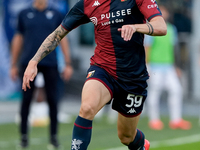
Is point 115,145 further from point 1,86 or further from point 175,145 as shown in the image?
point 1,86

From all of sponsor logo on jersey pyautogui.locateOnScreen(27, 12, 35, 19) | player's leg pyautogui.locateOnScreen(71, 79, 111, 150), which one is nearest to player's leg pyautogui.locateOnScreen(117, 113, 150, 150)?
player's leg pyautogui.locateOnScreen(71, 79, 111, 150)

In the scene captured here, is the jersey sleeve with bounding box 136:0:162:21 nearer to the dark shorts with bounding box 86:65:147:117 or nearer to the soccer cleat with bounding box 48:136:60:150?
the dark shorts with bounding box 86:65:147:117

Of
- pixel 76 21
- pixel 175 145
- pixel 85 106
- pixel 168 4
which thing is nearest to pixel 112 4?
pixel 76 21

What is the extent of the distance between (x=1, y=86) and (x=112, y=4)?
962cm

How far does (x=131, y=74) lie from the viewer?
5648mm

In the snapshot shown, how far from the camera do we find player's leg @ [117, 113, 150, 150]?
582cm

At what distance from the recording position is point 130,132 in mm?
5906

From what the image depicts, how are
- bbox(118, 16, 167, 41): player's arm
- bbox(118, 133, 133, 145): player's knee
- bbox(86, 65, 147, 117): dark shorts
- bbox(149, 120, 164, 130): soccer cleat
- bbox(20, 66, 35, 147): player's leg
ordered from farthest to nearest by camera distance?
1. bbox(149, 120, 164, 130): soccer cleat
2. bbox(20, 66, 35, 147): player's leg
3. bbox(118, 133, 133, 145): player's knee
4. bbox(86, 65, 147, 117): dark shorts
5. bbox(118, 16, 167, 41): player's arm

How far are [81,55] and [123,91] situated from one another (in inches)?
455

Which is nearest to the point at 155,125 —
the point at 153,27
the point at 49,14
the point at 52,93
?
the point at 52,93

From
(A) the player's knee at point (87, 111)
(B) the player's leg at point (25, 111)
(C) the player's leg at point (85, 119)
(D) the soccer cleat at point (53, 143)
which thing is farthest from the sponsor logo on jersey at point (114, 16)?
(D) the soccer cleat at point (53, 143)

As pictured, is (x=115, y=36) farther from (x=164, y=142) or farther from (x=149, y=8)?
(x=164, y=142)

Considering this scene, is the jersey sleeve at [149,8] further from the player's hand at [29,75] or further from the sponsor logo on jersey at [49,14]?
the sponsor logo on jersey at [49,14]

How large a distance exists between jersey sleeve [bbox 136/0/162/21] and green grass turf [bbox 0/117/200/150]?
310 centimetres
